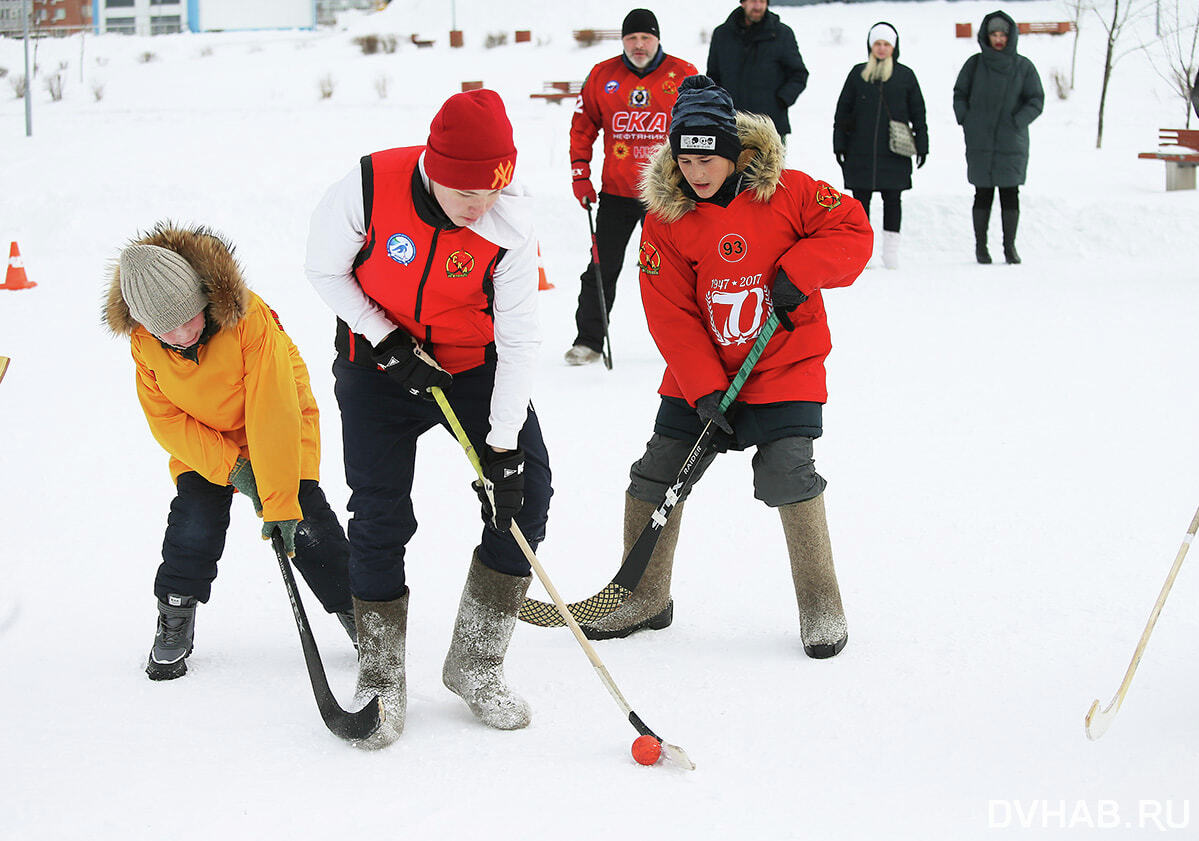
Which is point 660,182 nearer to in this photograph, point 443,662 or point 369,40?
point 443,662

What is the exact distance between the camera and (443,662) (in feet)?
10.3

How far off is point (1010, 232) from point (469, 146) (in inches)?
282

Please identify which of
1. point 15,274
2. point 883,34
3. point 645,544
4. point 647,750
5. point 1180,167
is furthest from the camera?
point 1180,167

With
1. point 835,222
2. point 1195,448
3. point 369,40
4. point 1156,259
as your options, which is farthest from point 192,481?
point 369,40

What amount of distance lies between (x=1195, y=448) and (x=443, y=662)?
312 cm

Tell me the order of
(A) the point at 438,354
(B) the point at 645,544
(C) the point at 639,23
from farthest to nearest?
(C) the point at 639,23 → (B) the point at 645,544 → (A) the point at 438,354

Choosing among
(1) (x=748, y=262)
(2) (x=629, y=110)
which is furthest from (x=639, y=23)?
(1) (x=748, y=262)

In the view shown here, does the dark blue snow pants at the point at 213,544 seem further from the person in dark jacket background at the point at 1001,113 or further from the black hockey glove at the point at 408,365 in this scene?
the person in dark jacket background at the point at 1001,113

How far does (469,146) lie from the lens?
243 cm

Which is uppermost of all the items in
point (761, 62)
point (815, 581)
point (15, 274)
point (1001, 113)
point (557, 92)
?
point (557, 92)

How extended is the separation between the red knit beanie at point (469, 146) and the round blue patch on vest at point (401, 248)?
0.55 feet

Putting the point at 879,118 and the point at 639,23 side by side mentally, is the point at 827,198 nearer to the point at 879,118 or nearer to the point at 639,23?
the point at 639,23

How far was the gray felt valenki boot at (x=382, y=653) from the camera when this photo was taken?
2762 mm

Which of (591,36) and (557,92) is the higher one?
(591,36)
